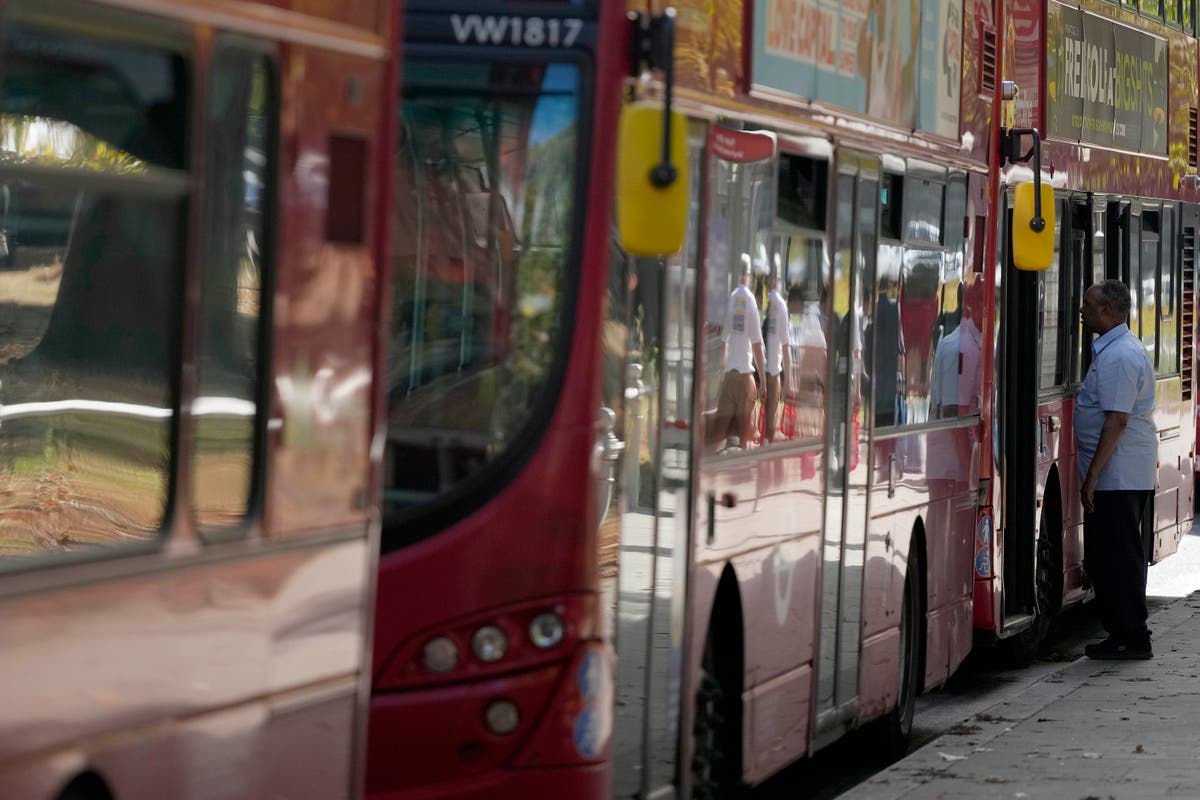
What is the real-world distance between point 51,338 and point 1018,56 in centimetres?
939

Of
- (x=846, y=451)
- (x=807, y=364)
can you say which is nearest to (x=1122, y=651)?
(x=846, y=451)

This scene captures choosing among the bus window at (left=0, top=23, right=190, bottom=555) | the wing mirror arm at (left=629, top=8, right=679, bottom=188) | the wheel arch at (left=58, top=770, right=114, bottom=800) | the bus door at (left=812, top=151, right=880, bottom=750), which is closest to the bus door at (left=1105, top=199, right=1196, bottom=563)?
the bus door at (left=812, top=151, right=880, bottom=750)

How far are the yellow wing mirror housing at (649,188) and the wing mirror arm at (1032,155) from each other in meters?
6.52

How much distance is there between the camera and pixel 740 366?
8.12m

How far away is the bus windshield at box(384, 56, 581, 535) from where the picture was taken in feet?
21.9

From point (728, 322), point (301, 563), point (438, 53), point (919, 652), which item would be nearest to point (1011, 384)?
point (919, 652)

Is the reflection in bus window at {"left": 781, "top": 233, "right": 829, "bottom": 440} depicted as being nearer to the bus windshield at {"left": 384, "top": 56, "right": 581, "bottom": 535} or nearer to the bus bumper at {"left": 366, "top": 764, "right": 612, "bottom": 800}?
the bus windshield at {"left": 384, "top": 56, "right": 581, "bottom": 535}

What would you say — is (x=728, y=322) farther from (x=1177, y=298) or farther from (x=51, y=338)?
(x=1177, y=298)

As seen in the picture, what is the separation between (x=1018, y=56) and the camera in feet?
44.1

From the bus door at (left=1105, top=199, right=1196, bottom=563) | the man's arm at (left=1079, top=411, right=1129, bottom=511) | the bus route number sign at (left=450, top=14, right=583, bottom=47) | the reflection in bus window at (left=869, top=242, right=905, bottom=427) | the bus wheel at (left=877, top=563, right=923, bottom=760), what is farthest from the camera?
the bus door at (left=1105, top=199, right=1196, bottom=563)

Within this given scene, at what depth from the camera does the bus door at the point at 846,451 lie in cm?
927

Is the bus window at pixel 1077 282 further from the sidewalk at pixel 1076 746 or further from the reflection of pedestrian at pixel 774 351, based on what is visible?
the reflection of pedestrian at pixel 774 351

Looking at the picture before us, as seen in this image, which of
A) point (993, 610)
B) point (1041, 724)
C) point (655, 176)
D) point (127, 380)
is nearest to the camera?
point (127, 380)

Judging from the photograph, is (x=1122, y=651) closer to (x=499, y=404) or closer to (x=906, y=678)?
(x=906, y=678)
